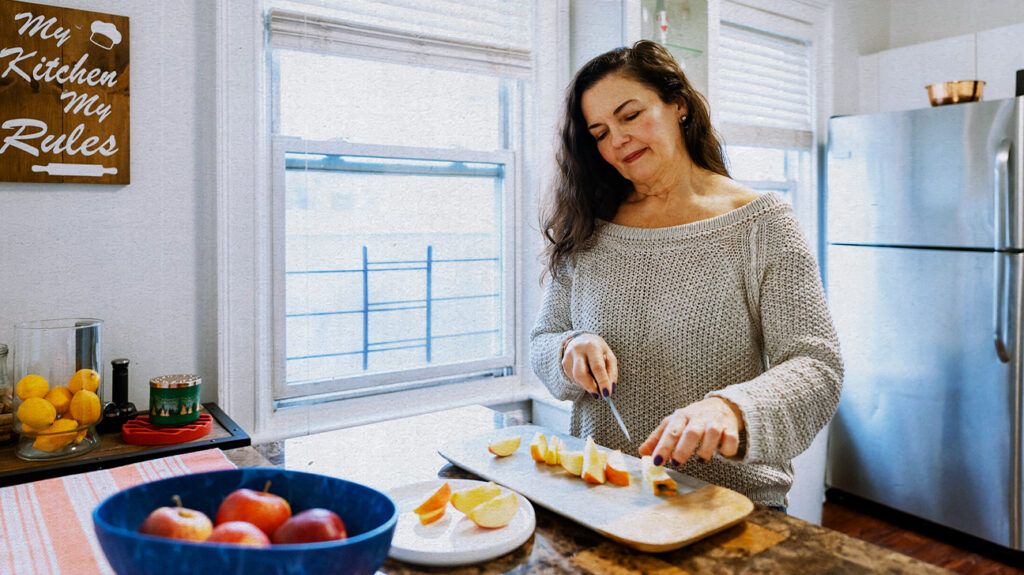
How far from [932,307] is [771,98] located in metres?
1.09

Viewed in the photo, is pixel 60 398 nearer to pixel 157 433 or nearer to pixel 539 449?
pixel 157 433

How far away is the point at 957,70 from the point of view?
3.09 metres

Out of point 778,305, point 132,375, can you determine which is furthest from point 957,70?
point 132,375

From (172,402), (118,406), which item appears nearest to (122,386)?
(118,406)

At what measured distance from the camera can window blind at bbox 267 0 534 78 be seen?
2004 mm

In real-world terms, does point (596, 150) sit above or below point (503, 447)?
above

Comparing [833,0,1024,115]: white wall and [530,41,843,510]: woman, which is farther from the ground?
[833,0,1024,115]: white wall

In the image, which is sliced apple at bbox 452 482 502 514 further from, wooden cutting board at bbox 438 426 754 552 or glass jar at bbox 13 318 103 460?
glass jar at bbox 13 318 103 460

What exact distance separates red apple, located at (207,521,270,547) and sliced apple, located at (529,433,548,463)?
1.96 feet

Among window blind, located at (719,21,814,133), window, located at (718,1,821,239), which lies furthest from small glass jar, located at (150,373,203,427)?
window blind, located at (719,21,814,133)

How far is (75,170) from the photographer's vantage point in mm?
1656

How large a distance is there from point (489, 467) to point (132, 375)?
1.08 m

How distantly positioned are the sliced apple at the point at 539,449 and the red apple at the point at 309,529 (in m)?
0.55

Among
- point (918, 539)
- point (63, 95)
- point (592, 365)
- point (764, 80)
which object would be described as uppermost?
point (764, 80)
